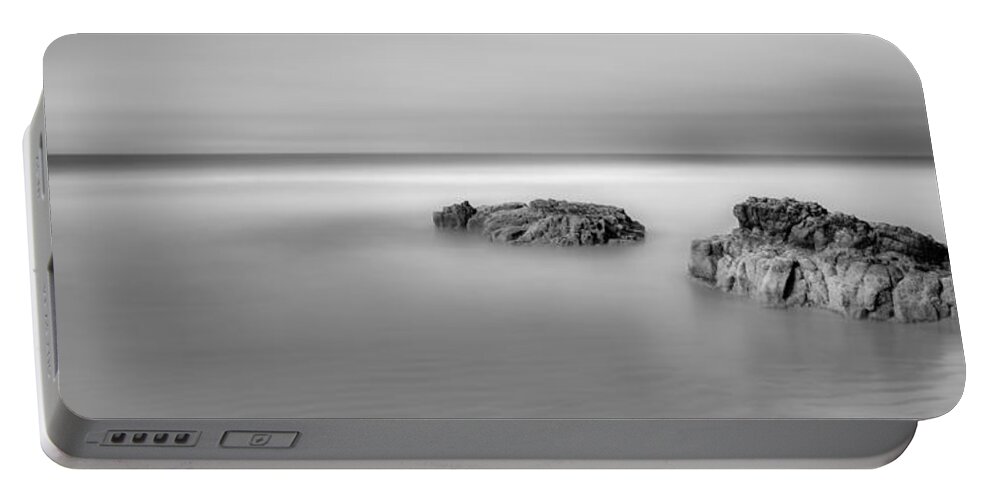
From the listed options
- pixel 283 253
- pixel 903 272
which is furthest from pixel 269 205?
pixel 903 272

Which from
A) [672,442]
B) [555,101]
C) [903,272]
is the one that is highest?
[555,101]

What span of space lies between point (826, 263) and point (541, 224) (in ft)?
1.84

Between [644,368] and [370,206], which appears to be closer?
[644,368]

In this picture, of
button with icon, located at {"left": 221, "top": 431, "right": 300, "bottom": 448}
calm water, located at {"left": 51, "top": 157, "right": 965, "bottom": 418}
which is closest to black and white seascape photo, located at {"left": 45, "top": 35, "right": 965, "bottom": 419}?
calm water, located at {"left": 51, "top": 157, "right": 965, "bottom": 418}

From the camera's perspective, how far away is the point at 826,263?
8.99 feet

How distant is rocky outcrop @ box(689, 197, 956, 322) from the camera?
2.71 m

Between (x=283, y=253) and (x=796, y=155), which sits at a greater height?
(x=796, y=155)

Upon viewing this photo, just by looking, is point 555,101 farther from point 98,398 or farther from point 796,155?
point 98,398

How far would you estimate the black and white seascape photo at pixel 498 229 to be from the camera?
2.59m

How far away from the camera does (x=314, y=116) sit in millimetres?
2809

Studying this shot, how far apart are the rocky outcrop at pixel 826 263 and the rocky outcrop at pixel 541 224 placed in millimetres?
161

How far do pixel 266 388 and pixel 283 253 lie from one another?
28cm

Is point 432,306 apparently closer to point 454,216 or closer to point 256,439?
point 454,216

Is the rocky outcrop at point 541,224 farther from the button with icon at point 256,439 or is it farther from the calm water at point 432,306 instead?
the button with icon at point 256,439
